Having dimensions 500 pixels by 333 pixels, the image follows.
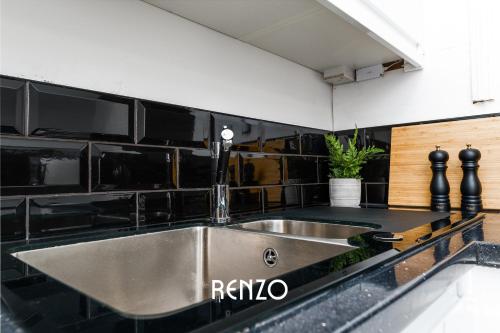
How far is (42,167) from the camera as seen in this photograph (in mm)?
684

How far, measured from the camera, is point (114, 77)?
0.82 meters

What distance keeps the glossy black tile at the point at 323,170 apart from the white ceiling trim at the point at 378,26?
0.52 metres

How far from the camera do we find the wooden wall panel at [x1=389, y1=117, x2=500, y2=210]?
115 centimetres

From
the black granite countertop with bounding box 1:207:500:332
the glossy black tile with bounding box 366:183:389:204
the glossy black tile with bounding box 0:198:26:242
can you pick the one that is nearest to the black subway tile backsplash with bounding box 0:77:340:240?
the glossy black tile with bounding box 0:198:26:242

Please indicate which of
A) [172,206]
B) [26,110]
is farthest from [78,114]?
[172,206]

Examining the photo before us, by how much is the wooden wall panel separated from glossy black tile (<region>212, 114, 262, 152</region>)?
61 cm

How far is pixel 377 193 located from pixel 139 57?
1089 mm

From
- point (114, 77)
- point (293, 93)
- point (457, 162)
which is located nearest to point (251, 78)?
point (293, 93)

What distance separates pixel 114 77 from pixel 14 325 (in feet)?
2.15

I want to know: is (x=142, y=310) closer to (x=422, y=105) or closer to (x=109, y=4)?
(x=109, y=4)

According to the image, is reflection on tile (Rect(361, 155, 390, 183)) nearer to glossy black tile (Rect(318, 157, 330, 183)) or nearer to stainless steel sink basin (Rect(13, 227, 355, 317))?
glossy black tile (Rect(318, 157, 330, 183))

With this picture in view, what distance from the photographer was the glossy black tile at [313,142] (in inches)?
54.5

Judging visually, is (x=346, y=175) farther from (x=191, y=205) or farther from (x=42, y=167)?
(x=42, y=167)

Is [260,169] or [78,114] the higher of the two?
[78,114]
